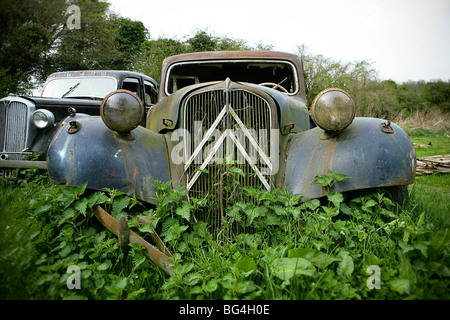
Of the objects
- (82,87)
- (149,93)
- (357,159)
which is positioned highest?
(82,87)

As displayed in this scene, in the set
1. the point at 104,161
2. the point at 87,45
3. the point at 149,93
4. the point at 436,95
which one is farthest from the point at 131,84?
the point at 436,95

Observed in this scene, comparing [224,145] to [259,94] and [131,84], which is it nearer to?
[259,94]

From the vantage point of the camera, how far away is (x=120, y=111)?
1945 millimetres

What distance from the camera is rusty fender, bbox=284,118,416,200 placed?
1849 mm

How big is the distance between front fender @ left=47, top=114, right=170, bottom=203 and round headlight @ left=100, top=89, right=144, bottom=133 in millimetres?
131

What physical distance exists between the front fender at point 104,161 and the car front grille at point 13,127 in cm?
246

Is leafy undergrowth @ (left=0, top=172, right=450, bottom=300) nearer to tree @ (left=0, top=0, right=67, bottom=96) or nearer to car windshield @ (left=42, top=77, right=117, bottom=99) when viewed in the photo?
tree @ (left=0, top=0, right=67, bottom=96)

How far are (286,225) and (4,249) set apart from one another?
1620 mm

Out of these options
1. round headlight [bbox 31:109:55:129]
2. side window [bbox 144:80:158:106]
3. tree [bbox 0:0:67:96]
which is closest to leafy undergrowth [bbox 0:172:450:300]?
round headlight [bbox 31:109:55:129]

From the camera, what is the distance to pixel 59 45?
9930 mm

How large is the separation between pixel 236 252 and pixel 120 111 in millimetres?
1236

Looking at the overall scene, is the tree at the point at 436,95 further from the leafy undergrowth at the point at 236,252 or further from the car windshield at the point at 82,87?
the leafy undergrowth at the point at 236,252
